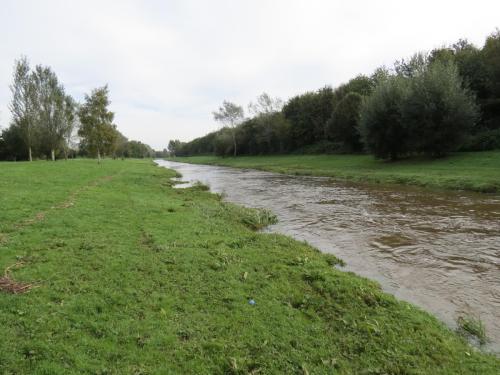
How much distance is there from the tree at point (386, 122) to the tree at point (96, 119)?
111 ft

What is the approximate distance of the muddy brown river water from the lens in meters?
6.70

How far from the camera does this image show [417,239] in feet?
Answer: 35.4

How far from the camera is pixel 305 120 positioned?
72250 mm

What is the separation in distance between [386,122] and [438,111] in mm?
5666

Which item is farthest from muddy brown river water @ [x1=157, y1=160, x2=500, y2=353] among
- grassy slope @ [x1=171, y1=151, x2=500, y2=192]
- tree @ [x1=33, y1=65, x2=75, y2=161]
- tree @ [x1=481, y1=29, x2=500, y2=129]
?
tree @ [x1=33, y1=65, x2=75, y2=161]

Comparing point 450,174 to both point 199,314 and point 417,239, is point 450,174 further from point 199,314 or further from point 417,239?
point 199,314

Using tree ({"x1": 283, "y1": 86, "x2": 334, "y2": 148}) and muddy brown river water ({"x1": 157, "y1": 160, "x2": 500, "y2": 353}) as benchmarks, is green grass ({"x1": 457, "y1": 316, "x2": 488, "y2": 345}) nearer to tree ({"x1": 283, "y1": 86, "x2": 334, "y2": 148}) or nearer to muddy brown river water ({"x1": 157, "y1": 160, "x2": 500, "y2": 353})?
muddy brown river water ({"x1": 157, "y1": 160, "x2": 500, "y2": 353})

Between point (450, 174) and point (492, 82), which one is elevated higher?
point (492, 82)

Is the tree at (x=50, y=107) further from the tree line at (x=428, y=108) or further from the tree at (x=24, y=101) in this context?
the tree line at (x=428, y=108)

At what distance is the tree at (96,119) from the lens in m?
42.5

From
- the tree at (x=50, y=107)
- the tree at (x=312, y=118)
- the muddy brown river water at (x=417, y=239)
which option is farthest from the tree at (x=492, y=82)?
the tree at (x=50, y=107)

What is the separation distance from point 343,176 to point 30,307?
2826 centimetres

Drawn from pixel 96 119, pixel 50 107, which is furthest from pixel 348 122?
pixel 50 107

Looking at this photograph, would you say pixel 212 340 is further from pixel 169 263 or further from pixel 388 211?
pixel 388 211
